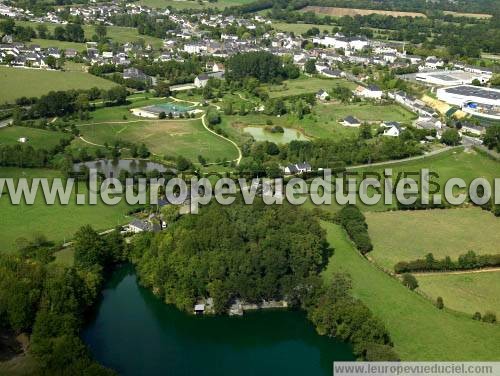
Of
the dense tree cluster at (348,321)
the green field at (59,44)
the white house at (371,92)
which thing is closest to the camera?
the dense tree cluster at (348,321)

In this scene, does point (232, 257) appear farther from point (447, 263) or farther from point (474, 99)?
point (474, 99)

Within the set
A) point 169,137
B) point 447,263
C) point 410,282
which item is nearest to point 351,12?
point 169,137

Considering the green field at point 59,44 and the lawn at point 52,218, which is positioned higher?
the green field at point 59,44

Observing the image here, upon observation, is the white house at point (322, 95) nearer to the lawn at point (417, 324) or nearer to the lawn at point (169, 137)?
the lawn at point (169, 137)

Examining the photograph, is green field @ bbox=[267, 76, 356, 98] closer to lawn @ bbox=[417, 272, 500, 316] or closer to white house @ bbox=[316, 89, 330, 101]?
white house @ bbox=[316, 89, 330, 101]

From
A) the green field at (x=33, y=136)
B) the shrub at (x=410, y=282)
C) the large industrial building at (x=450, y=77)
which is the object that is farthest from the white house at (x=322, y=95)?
the shrub at (x=410, y=282)
